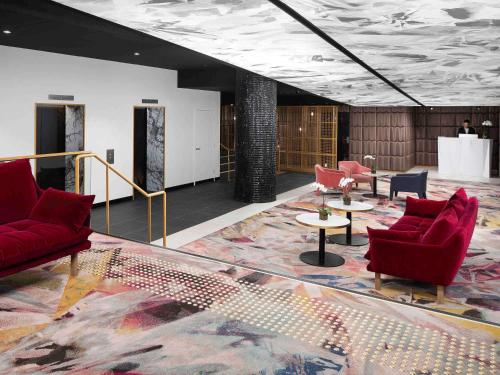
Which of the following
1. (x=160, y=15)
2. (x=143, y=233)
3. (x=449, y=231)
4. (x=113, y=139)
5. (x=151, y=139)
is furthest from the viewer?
(x=151, y=139)

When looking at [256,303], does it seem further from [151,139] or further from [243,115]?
[151,139]

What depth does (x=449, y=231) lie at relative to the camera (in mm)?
4809

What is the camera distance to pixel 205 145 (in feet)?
45.0

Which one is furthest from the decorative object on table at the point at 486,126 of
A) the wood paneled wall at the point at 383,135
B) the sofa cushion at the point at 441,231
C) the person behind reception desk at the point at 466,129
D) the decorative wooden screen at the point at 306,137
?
the sofa cushion at the point at 441,231

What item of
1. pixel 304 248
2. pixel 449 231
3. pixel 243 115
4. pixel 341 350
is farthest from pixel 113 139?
pixel 341 350

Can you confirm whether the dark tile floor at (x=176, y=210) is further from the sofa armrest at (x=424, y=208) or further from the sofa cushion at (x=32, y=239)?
the sofa armrest at (x=424, y=208)

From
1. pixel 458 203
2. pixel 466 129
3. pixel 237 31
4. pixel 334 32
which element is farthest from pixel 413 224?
pixel 466 129

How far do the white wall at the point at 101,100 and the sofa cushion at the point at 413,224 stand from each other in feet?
21.3

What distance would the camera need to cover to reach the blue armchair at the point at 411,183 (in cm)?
1100

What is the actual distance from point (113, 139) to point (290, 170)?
8294 mm

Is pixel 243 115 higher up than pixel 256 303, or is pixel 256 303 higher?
pixel 243 115

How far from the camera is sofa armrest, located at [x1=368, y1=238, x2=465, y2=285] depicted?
4711mm

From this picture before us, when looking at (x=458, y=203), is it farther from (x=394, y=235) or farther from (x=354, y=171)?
(x=354, y=171)

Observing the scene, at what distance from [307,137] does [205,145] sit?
4716 mm
